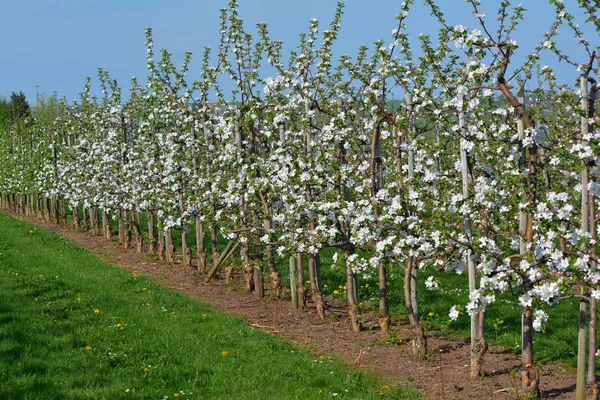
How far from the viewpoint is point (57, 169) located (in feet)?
77.9

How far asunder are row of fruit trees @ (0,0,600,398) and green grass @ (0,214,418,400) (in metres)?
1.32

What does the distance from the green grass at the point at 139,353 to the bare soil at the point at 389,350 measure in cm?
42

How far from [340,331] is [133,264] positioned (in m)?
7.91

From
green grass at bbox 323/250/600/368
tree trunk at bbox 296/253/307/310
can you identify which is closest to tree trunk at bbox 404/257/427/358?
green grass at bbox 323/250/600/368

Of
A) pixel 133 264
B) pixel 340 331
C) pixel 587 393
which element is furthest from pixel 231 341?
pixel 133 264

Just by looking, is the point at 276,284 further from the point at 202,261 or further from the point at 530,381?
the point at 530,381

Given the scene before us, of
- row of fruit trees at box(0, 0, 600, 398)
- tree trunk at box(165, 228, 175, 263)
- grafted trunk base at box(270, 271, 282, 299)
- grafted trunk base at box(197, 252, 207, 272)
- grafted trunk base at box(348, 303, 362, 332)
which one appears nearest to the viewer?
row of fruit trees at box(0, 0, 600, 398)

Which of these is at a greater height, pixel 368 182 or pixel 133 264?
pixel 368 182

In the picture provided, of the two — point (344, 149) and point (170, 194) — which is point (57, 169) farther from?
point (344, 149)

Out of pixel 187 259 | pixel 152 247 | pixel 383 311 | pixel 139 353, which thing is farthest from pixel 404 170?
pixel 152 247

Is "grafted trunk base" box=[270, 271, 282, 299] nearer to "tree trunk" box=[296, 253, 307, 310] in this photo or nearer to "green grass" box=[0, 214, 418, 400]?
"tree trunk" box=[296, 253, 307, 310]

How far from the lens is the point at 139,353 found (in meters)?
7.82

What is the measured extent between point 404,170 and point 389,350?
2270 mm

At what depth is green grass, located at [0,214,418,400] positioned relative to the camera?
21.6 feet
